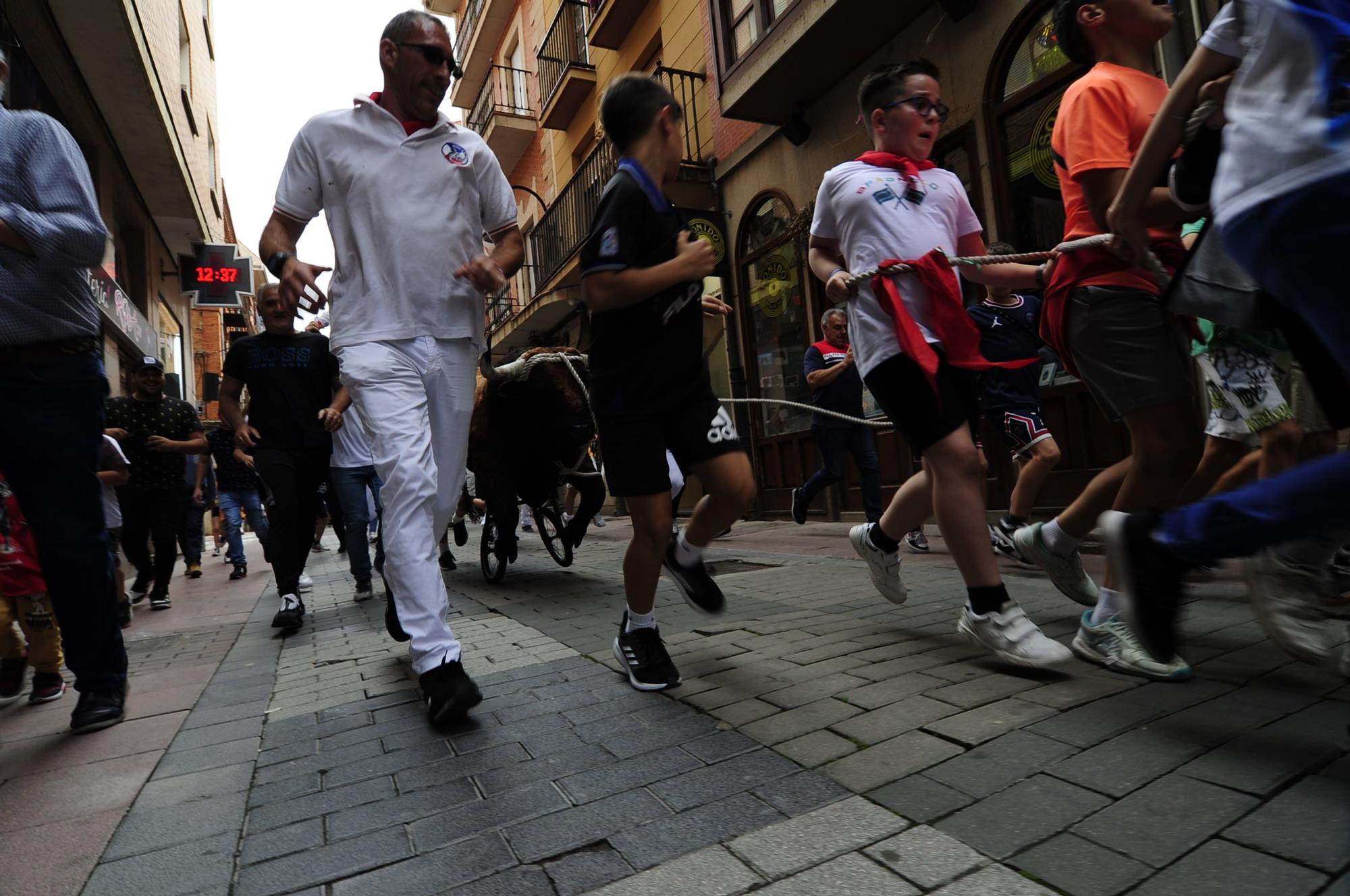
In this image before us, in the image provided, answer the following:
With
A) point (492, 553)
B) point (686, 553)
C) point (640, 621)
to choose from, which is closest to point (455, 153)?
point (686, 553)

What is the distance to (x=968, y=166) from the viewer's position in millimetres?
7355

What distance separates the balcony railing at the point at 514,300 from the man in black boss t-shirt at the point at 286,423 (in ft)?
46.2

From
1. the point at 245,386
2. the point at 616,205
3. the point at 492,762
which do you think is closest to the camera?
the point at 492,762

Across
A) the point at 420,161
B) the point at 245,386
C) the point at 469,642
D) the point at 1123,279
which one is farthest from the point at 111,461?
the point at 1123,279

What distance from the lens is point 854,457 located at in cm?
643

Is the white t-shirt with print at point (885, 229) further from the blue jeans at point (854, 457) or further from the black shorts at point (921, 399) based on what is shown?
the blue jeans at point (854, 457)

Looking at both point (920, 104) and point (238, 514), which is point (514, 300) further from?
point (920, 104)

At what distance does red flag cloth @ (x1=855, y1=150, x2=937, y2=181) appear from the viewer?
288cm

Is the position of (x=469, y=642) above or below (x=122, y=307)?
below

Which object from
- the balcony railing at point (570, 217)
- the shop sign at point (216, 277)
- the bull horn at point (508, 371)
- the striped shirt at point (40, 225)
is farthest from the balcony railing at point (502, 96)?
the striped shirt at point (40, 225)

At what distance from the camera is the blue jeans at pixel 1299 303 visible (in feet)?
3.84

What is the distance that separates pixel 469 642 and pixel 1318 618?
9.86ft

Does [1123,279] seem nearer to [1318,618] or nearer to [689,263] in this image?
[1318,618]

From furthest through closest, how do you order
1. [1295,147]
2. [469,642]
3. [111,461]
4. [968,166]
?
[968,166] → [111,461] → [469,642] → [1295,147]
